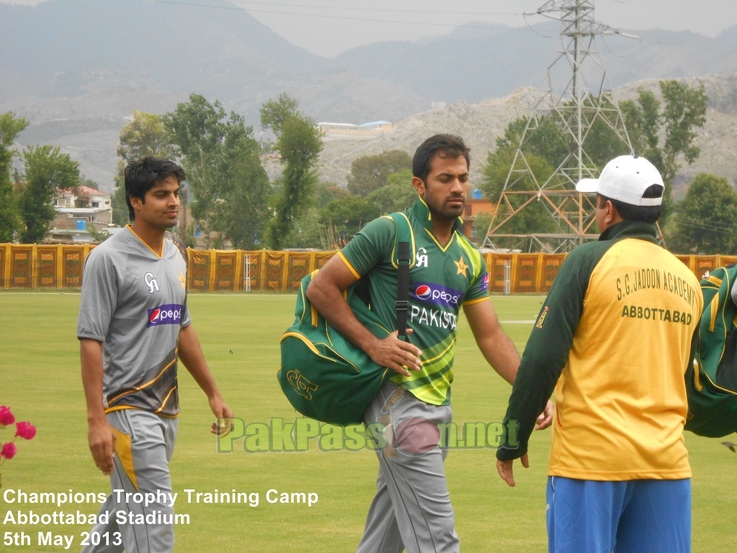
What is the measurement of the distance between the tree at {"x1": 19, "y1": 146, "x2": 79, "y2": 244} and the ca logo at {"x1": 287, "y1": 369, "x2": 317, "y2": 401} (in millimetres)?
60386

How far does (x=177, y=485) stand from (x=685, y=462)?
5.04 meters

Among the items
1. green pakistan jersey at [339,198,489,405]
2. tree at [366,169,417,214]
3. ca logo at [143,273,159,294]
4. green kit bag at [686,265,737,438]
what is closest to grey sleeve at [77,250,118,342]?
ca logo at [143,273,159,294]

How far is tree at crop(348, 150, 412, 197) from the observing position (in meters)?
175

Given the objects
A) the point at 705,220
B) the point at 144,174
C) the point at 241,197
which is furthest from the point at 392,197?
the point at 144,174

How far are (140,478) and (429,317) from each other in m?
1.54

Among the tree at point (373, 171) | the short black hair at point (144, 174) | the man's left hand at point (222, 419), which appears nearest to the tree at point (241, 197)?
the man's left hand at point (222, 419)

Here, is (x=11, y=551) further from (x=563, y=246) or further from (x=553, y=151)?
(x=553, y=151)

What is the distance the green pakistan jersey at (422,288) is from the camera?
191 inches

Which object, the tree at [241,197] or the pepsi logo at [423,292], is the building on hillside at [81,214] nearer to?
the tree at [241,197]

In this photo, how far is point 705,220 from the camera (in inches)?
3305

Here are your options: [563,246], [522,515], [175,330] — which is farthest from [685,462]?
[563,246]

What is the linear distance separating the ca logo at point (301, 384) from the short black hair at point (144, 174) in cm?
117

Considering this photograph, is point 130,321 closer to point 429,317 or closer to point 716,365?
point 429,317

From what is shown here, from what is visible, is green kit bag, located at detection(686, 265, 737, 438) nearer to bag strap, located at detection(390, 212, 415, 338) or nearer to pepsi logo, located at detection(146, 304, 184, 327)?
bag strap, located at detection(390, 212, 415, 338)
